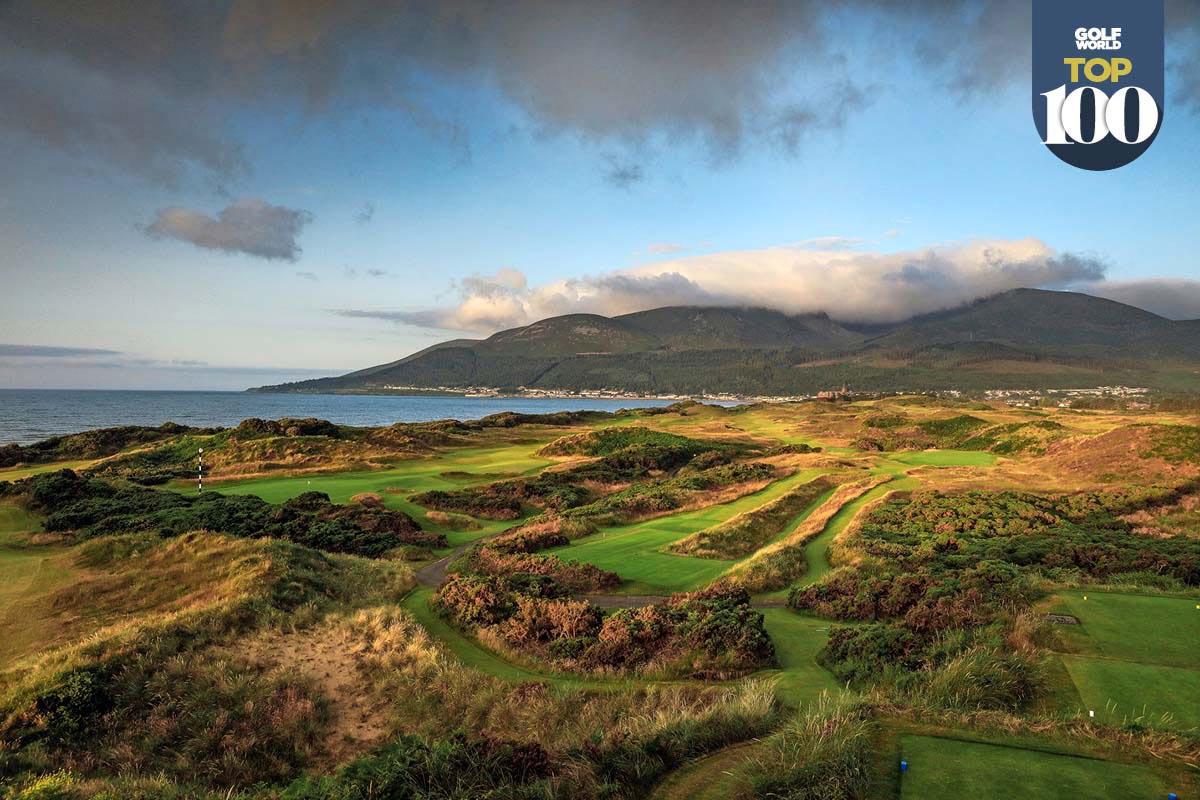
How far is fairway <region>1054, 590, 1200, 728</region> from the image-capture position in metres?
7.91

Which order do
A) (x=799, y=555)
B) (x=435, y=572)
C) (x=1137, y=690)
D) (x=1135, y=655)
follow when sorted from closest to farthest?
(x=1137, y=690), (x=1135, y=655), (x=799, y=555), (x=435, y=572)

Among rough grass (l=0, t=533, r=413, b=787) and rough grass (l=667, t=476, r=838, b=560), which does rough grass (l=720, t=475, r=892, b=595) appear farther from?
rough grass (l=0, t=533, r=413, b=787)

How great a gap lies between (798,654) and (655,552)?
10.5 m

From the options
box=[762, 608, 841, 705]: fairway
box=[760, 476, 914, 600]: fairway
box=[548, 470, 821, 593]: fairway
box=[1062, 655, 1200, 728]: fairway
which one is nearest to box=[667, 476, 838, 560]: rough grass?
box=[548, 470, 821, 593]: fairway

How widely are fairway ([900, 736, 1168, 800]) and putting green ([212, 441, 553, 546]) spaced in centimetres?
2342

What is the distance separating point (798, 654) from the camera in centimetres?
1239

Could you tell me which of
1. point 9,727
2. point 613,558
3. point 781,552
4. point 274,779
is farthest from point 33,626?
point 781,552

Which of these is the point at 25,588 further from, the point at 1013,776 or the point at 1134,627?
the point at 1134,627

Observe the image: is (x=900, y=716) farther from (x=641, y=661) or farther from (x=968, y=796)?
(x=641, y=661)

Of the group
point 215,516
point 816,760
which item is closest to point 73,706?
point 816,760

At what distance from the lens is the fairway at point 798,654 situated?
9.77m

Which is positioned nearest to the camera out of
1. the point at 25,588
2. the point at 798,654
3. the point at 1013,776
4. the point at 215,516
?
the point at 1013,776

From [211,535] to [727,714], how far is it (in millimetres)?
19519

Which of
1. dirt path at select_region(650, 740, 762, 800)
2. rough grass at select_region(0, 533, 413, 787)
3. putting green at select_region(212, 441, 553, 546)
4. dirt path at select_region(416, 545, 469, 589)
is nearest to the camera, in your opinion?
dirt path at select_region(650, 740, 762, 800)
